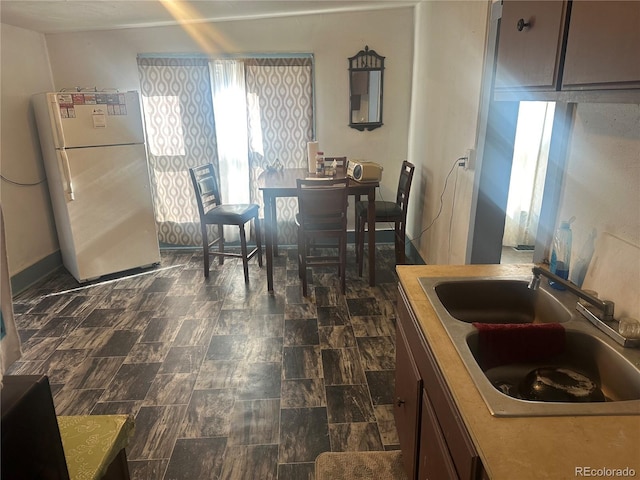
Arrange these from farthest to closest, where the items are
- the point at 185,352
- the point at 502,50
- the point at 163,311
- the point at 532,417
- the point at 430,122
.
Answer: the point at 430,122 → the point at 163,311 → the point at 185,352 → the point at 502,50 → the point at 532,417

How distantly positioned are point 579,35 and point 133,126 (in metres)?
3.68

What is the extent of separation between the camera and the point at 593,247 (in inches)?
56.4

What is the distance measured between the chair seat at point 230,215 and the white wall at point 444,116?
1.63m

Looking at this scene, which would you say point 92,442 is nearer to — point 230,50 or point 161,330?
point 161,330

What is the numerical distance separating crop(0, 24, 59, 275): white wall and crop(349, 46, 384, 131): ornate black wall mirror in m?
3.01

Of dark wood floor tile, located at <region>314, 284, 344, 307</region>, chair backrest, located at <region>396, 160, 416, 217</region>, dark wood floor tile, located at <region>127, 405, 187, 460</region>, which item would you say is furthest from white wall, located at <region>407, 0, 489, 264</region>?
dark wood floor tile, located at <region>127, 405, 187, 460</region>

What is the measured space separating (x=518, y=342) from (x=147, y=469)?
168 centimetres

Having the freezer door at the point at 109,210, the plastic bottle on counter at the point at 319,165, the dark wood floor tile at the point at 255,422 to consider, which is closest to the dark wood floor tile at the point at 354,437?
the dark wood floor tile at the point at 255,422

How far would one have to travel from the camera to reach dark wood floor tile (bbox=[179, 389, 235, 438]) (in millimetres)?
2123

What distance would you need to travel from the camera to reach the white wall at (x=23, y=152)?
3615mm

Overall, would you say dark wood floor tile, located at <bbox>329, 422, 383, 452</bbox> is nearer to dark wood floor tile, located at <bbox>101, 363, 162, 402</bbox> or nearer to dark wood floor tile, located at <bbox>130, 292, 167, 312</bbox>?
dark wood floor tile, located at <bbox>101, 363, 162, 402</bbox>

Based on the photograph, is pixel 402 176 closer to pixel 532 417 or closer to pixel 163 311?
pixel 163 311

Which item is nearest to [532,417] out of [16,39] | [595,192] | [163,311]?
[595,192]

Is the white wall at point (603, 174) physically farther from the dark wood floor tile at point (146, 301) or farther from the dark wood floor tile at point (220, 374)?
the dark wood floor tile at point (146, 301)
